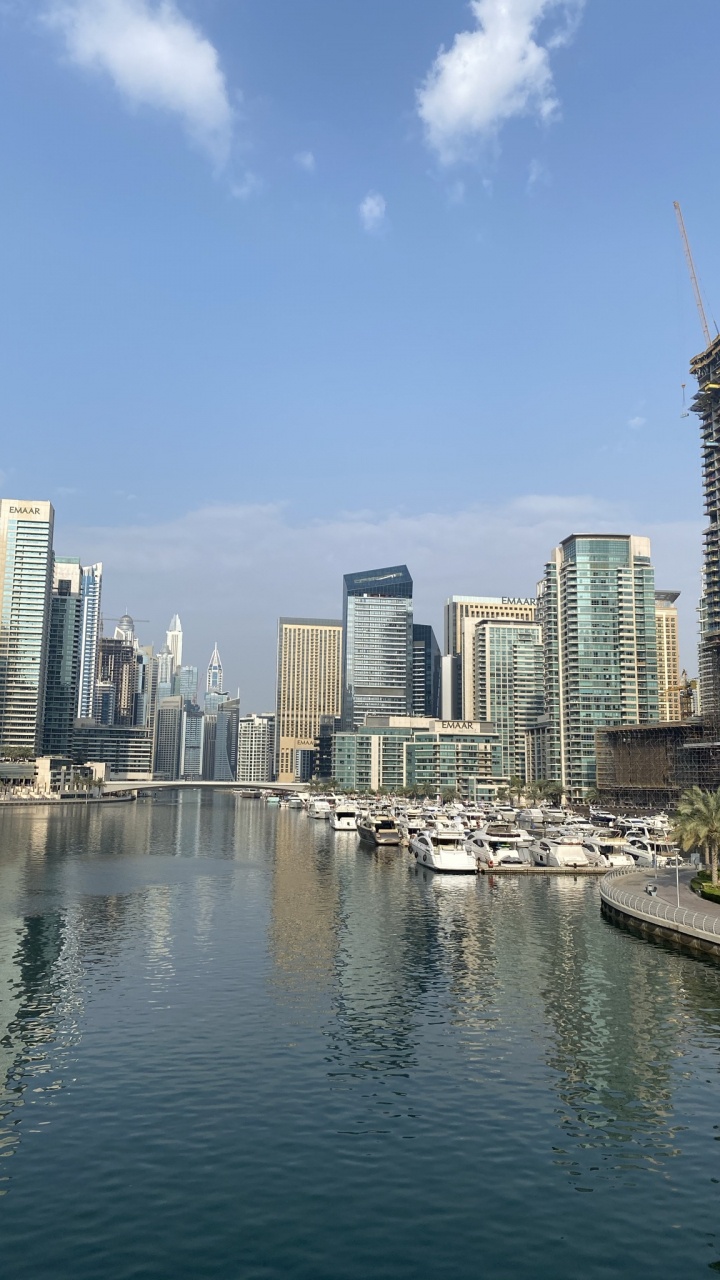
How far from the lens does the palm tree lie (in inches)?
3521

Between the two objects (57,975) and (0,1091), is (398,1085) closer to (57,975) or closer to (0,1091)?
(0,1091)

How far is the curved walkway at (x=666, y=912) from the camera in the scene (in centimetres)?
6838

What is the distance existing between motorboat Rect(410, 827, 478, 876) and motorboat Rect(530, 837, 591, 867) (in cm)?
1095

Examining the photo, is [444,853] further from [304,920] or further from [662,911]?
[662,911]

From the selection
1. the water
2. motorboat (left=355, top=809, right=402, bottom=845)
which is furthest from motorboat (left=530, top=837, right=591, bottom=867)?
the water

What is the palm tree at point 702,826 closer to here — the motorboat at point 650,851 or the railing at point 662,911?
the railing at point 662,911

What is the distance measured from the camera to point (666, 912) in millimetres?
75812

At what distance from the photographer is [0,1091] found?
130ft

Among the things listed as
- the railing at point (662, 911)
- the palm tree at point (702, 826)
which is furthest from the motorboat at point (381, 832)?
the palm tree at point (702, 826)

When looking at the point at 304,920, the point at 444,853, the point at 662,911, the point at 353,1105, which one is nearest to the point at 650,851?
the point at 444,853

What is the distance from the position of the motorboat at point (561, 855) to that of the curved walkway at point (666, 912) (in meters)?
33.0

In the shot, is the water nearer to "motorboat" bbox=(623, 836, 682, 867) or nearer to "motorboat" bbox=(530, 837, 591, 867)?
"motorboat" bbox=(623, 836, 682, 867)

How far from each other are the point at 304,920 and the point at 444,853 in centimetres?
4977

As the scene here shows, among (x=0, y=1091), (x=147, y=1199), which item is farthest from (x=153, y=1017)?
(x=147, y=1199)
